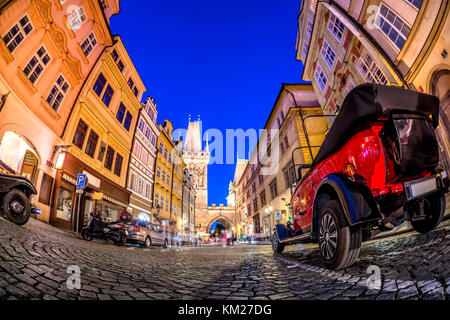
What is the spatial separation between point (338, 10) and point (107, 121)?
17.7m

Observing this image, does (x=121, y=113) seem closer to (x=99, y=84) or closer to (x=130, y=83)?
(x=99, y=84)

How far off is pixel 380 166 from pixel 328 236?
1227 millimetres

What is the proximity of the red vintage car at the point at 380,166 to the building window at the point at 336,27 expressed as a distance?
13.6m

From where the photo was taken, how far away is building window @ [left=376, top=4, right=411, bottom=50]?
8.59 meters

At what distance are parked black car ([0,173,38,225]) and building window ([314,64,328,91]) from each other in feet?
62.0

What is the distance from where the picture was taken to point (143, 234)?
10305 millimetres

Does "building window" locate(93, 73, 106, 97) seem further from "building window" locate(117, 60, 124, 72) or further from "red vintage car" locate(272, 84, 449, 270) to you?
"red vintage car" locate(272, 84, 449, 270)

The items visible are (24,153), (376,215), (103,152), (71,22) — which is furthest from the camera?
(103,152)

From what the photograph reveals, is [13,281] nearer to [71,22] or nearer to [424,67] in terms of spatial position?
[424,67]

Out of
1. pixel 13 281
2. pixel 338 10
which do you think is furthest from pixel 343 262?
pixel 338 10

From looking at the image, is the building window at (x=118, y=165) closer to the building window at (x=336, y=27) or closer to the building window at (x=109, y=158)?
the building window at (x=109, y=158)

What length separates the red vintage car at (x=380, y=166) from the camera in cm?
232

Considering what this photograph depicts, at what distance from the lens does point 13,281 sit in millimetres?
1734

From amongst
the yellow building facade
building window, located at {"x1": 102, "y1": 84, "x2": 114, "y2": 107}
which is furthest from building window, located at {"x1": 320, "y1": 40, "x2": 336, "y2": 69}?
building window, located at {"x1": 102, "y1": 84, "x2": 114, "y2": 107}
